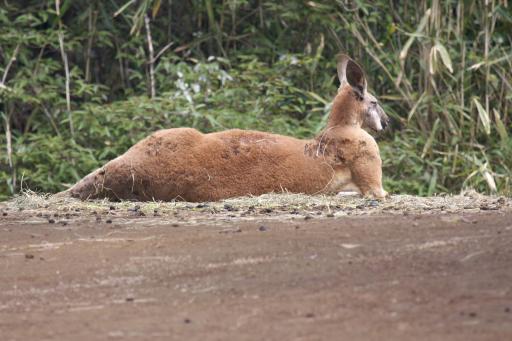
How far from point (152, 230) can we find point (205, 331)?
2181 millimetres

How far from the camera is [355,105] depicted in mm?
8570

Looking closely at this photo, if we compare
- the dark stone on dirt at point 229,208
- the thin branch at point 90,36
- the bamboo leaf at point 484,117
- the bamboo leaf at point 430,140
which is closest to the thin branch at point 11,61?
the thin branch at point 90,36

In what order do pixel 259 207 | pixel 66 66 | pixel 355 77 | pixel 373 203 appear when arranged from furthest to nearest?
pixel 66 66
pixel 355 77
pixel 373 203
pixel 259 207

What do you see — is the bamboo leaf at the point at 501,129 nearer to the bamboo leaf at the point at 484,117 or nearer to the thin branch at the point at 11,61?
the bamboo leaf at the point at 484,117

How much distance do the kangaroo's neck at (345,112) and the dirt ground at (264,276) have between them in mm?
1681

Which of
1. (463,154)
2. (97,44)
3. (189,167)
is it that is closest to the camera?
(189,167)

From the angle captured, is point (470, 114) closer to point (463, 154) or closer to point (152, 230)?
point (463, 154)

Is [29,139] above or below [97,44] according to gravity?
below

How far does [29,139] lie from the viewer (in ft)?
36.5

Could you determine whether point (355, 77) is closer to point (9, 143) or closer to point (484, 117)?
point (484, 117)

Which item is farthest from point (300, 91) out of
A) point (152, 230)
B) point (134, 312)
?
point (134, 312)

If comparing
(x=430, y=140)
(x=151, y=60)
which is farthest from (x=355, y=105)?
(x=151, y=60)

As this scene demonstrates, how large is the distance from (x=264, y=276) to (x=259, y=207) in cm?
230

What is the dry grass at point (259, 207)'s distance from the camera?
6.75m
